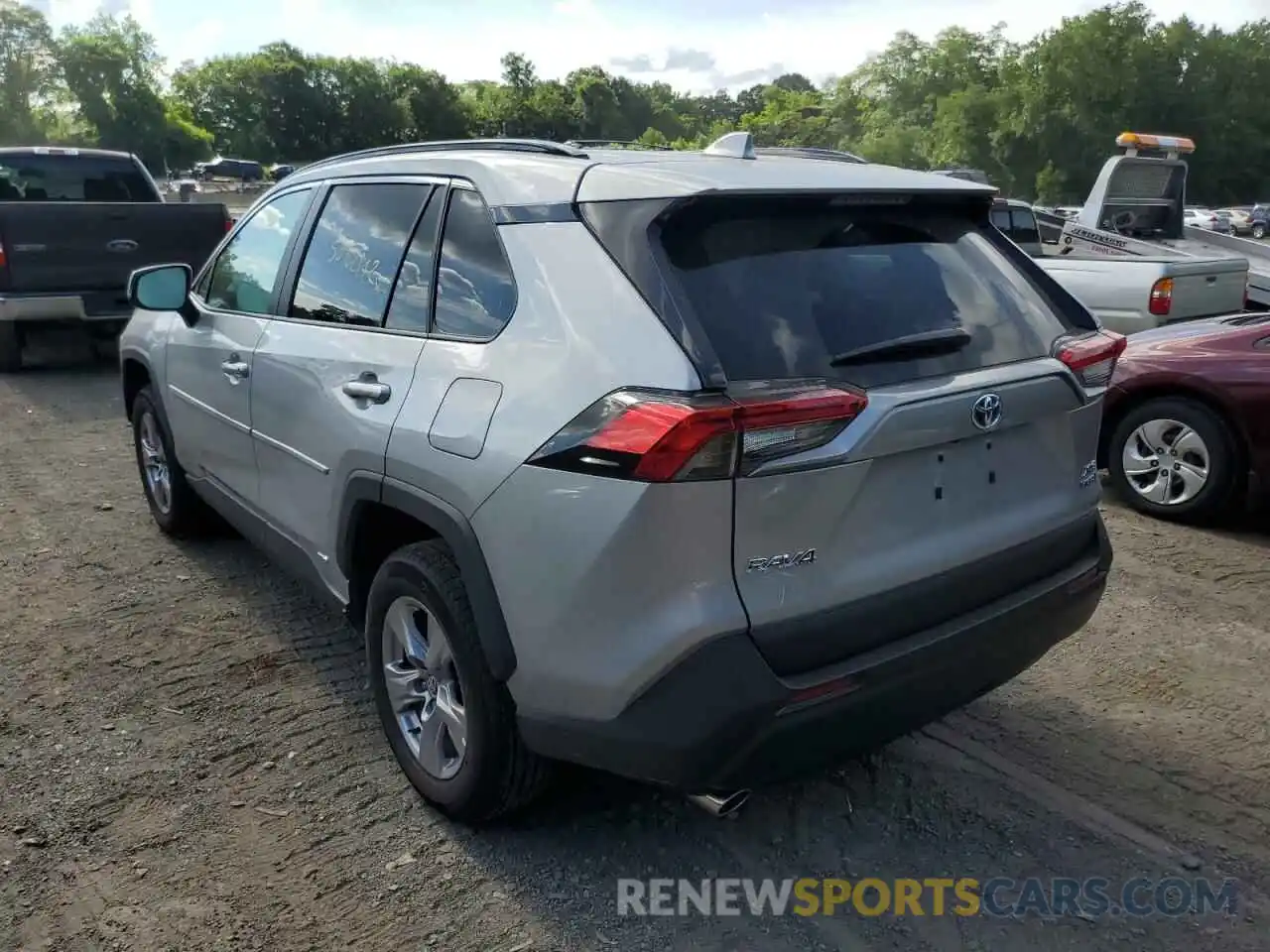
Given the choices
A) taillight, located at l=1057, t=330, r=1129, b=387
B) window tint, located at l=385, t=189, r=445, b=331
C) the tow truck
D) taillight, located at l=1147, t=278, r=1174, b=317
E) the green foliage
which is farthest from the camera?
the green foliage

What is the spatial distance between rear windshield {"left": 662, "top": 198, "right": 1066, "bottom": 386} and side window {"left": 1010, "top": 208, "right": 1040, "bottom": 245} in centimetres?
815

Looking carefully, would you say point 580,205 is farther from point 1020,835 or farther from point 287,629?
point 287,629

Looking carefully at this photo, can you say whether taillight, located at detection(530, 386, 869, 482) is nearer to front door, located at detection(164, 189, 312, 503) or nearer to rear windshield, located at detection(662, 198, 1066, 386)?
rear windshield, located at detection(662, 198, 1066, 386)

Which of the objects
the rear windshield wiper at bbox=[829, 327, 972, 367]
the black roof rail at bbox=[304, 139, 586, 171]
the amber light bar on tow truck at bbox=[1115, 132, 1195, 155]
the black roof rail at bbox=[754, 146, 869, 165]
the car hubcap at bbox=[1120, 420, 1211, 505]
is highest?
the amber light bar on tow truck at bbox=[1115, 132, 1195, 155]

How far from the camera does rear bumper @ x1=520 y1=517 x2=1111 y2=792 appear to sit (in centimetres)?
221

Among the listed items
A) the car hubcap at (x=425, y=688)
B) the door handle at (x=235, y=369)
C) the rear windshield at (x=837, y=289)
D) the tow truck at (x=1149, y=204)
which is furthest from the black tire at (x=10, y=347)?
the tow truck at (x=1149, y=204)

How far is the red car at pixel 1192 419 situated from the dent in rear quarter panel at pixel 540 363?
412cm

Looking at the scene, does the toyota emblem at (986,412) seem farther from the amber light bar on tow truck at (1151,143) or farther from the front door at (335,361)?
the amber light bar on tow truck at (1151,143)

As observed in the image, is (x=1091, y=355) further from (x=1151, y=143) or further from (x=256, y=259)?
(x=1151, y=143)

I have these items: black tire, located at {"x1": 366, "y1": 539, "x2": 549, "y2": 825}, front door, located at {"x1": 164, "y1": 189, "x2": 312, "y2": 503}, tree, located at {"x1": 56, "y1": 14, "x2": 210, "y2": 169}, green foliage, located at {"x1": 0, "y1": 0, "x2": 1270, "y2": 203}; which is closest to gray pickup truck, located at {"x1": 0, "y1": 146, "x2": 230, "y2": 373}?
front door, located at {"x1": 164, "y1": 189, "x2": 312, "y2": 503}

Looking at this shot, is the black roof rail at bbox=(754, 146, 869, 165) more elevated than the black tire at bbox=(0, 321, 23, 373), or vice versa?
the black roof rail at bbox=(754, 146, 869, 165)

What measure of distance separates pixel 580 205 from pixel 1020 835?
2046mm

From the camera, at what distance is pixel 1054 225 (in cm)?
1068

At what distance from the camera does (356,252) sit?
11.0ft
